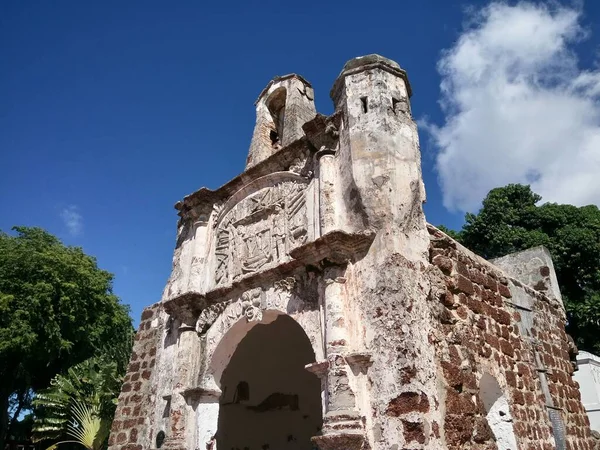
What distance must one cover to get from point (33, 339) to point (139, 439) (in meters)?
12.4

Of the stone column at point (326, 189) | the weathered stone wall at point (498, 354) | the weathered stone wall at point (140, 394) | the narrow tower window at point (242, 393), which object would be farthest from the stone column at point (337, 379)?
the narrow tower window at point (242, 393)

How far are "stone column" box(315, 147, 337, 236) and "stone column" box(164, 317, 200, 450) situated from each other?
2180 millimetres

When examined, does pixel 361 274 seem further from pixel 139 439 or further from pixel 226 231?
pixel 139 439

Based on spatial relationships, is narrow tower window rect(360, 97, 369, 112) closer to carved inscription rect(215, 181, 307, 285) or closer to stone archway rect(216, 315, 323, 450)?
carved inscription rect(215, 181, 307, 285)

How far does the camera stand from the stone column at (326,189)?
511 cm

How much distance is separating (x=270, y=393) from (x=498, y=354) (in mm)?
4004

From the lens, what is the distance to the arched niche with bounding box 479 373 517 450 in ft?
16.7

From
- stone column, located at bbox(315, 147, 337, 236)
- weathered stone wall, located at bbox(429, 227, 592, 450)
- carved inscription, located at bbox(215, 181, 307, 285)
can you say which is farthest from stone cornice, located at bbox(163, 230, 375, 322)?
weathered stone wall, located at bbox(429, 227, 592, 450)

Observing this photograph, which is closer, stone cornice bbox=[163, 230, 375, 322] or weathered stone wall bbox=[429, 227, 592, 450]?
weathered stone wall bbox=[429, 227, 592, 450]

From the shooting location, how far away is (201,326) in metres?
6.01

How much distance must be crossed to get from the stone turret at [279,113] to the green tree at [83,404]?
642 centimetres

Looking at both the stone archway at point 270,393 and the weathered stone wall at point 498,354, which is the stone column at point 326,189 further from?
the stone archway at point 270,393

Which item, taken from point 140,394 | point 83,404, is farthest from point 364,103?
point 83,404

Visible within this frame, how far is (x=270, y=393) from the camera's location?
318 inches
